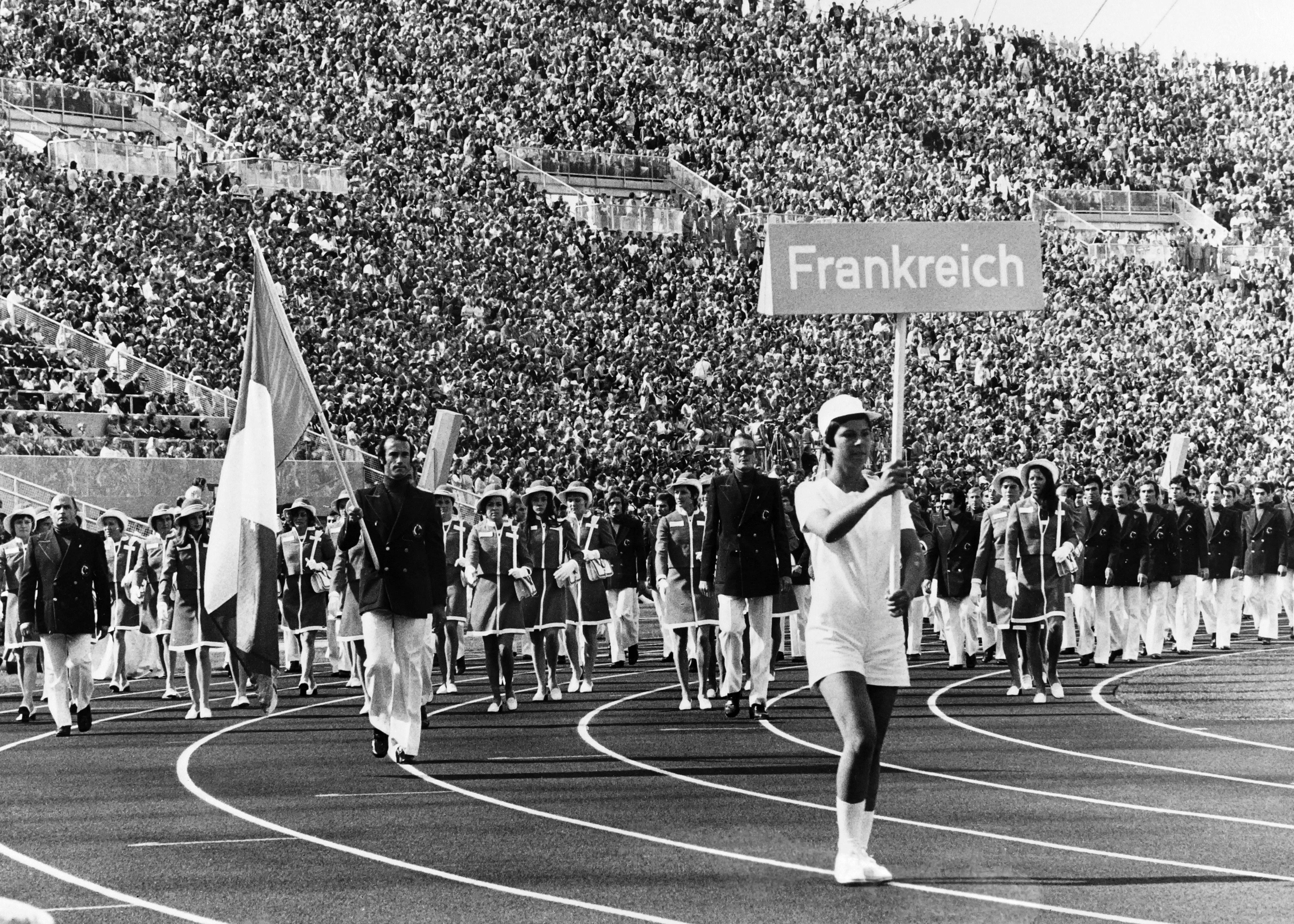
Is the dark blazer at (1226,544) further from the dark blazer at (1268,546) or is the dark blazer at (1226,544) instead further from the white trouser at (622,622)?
the white trouser at (622,622)

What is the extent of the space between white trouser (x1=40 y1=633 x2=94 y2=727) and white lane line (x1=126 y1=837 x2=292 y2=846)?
5982 millimetres

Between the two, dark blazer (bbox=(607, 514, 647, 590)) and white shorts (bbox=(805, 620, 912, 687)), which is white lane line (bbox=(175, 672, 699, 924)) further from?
dark blazer (bbox=(607, 514, 647, 590))

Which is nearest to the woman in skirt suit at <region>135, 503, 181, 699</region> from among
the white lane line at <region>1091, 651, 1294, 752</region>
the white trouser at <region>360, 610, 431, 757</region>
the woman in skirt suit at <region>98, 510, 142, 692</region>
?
the woman in skirt suit at <region>98, 510, 142, 692</region>

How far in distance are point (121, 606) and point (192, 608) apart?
4149 mm

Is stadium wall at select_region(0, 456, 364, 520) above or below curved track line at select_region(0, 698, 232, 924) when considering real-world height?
above

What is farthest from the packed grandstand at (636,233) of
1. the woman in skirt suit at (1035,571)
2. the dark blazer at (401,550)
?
the dark blazer at (401,550)

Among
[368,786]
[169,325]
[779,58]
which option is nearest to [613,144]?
[779,58]

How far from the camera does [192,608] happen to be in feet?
52.5

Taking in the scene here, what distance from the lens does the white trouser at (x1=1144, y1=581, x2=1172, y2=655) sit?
798 inches

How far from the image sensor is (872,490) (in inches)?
282

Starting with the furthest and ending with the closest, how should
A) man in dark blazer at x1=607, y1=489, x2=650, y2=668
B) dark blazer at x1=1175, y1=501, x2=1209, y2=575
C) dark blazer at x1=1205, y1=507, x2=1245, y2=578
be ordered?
dark blazer at x1=1205, y1=507, x2=1245, y2=578 < man in dark blazer at x1=607, y1=489, x2=650, y2=668 < dark blazer at x1=1175, y1=501, x2=1209, y2=575

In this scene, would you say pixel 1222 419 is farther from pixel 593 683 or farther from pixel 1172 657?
pixel 593 683

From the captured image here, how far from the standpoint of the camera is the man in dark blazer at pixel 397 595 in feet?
38.7

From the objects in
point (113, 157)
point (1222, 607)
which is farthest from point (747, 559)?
point (113, 157)
